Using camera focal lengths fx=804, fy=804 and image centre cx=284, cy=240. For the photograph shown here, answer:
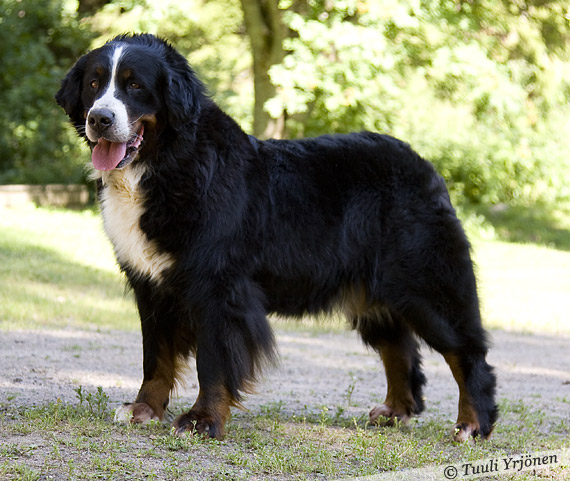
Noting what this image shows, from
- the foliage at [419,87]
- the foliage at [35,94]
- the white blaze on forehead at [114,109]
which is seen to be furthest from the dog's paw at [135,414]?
the foliage at [35,94]

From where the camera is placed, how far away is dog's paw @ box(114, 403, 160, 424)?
3.99m

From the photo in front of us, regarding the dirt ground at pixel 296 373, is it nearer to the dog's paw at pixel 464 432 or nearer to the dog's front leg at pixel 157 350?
the dog's front leg at pixel 157 350

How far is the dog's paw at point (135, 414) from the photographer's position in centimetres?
399

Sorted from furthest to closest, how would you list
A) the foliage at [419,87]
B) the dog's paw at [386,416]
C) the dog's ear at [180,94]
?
1. the foliage at [419,87]
2. the dog's paw at [386,416]
3. the dog's ear at [180,94]

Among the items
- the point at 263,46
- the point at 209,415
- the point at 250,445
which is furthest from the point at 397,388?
the point at 263,46

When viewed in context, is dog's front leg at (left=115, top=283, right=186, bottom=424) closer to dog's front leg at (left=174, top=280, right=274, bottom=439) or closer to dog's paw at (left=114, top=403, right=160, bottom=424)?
dog's paw at (left=114, top=403, right=160, bottom=424)

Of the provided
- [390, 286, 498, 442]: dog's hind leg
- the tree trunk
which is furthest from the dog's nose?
the tree trunk

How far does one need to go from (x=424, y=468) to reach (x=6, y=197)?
1277 cm

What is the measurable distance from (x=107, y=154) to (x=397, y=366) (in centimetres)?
207

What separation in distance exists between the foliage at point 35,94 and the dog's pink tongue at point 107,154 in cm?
1380

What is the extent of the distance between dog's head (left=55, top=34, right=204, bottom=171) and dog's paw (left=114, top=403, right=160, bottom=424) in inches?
47.5

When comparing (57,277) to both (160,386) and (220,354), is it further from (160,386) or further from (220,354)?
(220,354)

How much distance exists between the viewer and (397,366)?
4.69 metres

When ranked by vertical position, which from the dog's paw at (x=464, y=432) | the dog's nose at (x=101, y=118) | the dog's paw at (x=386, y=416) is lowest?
the dog's paw at (x=386, y=416)
